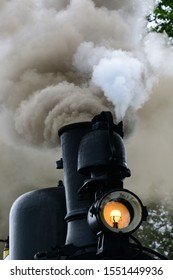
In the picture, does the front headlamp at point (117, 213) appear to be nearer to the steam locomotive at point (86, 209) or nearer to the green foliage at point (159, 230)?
the steam locomotive at point (86, 209)

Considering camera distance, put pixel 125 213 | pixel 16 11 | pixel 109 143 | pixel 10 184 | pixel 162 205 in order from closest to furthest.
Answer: pixel 125 213, pixel 109 143, pixel 16 11, pixel 10 184, pixel 162 205

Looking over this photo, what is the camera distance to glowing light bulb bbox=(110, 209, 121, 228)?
3.85 meters

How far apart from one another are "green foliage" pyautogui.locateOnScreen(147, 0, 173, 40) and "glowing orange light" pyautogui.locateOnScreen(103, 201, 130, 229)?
474cm

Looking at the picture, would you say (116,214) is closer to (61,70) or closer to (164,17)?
(61,70)

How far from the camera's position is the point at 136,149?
671cm

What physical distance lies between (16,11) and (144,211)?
9.22 feet

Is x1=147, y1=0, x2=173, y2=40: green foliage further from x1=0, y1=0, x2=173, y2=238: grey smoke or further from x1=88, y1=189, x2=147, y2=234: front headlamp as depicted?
x1=88, y1=189, x2=147, y2=234: front headlamp

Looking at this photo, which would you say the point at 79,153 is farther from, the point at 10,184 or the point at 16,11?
the point at 10,184

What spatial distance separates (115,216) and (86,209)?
436 millimetres

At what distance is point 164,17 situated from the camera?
8.57 meters

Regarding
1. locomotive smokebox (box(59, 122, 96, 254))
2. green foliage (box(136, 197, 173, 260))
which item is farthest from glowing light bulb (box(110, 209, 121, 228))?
green foliage (box(136, 197, 173, 260))

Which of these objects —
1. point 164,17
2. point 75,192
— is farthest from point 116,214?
point 164,17

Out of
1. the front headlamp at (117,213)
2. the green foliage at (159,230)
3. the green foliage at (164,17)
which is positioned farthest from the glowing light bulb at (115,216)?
the green foliage at (159,230)
